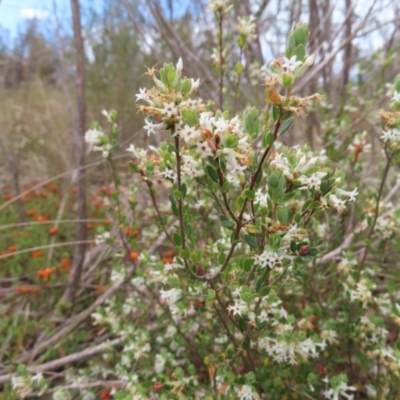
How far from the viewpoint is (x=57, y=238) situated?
3.54 metres

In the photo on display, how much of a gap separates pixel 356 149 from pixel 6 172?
4167 millimetres

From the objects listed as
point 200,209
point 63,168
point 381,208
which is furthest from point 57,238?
point 381,208

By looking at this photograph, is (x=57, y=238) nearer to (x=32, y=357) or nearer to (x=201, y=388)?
(x=32, y=357)

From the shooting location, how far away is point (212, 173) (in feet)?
2.81

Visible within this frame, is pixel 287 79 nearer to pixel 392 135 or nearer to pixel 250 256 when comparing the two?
pixel 250 256

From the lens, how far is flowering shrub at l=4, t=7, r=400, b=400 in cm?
83

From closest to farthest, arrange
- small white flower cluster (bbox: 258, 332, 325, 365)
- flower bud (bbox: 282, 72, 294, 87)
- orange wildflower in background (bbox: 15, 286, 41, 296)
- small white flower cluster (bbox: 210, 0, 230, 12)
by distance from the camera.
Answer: flower bud (bbox: 282, 72, 294, 87) → small white flower cluster (bbox: 258, 332, 325, 365) → small white flower cluster (bbox: 210, 0, 230, 12) → orange wildflower in background (bbox: 15, 286, 41, 296)

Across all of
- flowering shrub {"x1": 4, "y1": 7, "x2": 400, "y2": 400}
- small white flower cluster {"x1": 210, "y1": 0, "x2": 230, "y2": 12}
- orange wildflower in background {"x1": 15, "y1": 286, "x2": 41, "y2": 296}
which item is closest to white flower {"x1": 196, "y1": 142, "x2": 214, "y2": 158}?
flowering shrub {"x1": 4, "y1": 7, "x2": 400, "y2": 400}

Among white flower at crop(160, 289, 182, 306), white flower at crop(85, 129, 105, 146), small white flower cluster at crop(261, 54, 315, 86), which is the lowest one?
white flower at crop(160, 289, 182, 306)

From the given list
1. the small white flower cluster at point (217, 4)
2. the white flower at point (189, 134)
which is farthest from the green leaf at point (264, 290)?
the small white flower cluster at point (217, 4)

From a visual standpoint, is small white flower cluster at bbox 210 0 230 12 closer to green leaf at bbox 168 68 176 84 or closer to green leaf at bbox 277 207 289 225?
green leaf at bbox 168 68 176 84

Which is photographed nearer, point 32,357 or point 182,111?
point 182,111

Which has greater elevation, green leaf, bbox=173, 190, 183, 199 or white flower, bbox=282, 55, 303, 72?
white flower, bbox=282, 55, 303, 72

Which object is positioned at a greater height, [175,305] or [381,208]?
[381,208]
